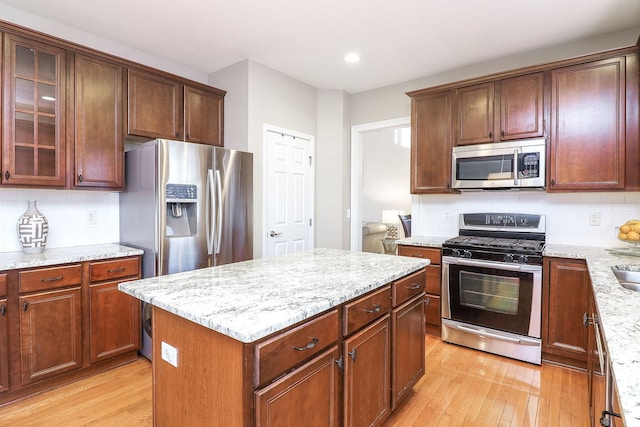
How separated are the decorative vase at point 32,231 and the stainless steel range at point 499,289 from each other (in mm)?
3243

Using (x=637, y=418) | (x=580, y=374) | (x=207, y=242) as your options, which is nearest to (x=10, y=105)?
(x=207, y=242)

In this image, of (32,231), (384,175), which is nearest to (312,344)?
(32,231)

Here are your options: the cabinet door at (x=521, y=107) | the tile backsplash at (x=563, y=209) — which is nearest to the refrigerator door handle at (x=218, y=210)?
the tile backsplash at (x=563, y=209)

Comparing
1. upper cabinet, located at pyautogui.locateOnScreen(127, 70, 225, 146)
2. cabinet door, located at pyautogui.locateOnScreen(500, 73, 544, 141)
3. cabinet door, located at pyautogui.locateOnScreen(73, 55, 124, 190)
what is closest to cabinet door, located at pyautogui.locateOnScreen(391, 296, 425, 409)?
cabinet door, located at pyautogui.locateOnScreen(500, 73, 544, 141)

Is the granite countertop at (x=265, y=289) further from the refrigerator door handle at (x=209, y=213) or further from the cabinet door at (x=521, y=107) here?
the cabinet door at (x=521, y=107)

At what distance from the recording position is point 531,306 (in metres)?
2.69

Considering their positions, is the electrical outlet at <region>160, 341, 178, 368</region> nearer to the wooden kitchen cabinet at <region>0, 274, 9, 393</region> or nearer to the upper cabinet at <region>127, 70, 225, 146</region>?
the wooden kitchen cabinet at <region>0, 274, 9, 393</region>

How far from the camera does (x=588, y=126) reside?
8.88 feet

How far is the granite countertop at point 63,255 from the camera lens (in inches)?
86.0

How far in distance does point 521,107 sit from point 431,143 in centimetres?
81

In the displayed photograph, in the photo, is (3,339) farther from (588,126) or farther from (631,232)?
(588,126)

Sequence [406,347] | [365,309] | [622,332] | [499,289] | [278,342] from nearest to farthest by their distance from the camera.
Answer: [622,332], [278,342], [365,309], [406,347], [499,289]

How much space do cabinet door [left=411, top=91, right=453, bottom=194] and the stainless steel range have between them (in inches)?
25.2

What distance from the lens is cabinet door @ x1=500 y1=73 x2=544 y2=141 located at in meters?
2.89
